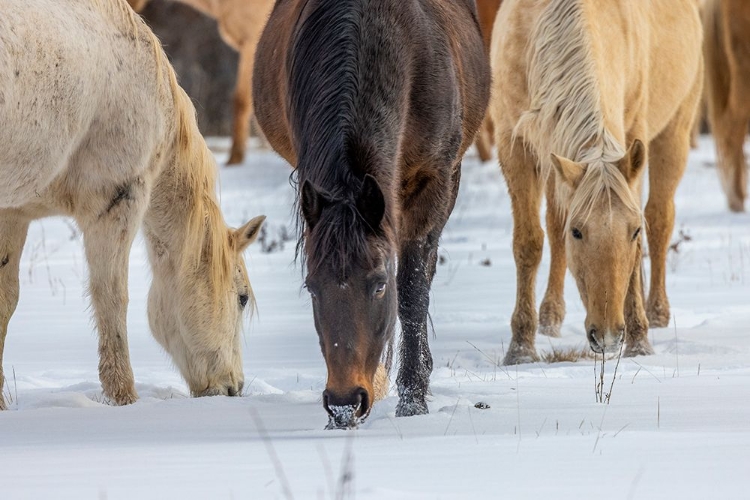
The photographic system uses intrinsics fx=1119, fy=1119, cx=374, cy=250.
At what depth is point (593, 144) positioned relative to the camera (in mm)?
5559

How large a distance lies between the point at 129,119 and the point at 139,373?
1532mm

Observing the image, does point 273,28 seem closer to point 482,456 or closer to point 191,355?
point 191,355

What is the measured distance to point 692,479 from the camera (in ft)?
8.49

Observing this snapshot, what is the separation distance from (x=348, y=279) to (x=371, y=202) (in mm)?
234

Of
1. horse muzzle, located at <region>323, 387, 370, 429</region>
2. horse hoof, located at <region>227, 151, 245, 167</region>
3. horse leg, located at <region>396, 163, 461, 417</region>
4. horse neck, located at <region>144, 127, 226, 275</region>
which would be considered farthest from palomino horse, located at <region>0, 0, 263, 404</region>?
horse hoof, located at <region>227, 151, 245, 167</region>

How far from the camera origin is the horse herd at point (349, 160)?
3377 millimetres

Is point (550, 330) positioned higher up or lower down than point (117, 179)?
lower down

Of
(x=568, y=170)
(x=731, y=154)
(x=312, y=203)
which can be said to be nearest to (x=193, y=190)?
(x=568, y=170)

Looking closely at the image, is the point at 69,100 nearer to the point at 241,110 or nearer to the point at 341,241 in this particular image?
the point at 341,241

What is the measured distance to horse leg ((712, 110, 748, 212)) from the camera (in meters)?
11.5

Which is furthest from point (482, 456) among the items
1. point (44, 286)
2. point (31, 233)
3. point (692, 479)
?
point (31, 233)

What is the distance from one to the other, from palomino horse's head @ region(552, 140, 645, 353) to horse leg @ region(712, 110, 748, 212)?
651cm

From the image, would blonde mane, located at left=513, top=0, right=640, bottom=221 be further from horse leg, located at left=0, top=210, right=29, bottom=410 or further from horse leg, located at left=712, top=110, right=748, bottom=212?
horse leg, located at left=712, top=110, right=748, bottom=212

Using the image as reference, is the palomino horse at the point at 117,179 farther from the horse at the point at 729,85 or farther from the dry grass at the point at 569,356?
the horse at the point at 729,85
